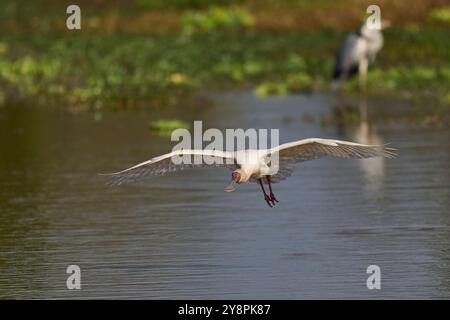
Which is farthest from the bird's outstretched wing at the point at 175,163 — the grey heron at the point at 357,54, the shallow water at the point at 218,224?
the grey heron at the point at 357,54

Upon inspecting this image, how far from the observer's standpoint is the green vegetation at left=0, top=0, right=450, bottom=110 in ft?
86.0

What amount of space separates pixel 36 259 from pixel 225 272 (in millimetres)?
1818

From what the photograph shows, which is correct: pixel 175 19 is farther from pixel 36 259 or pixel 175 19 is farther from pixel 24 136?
pixel 36 259

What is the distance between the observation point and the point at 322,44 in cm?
3238

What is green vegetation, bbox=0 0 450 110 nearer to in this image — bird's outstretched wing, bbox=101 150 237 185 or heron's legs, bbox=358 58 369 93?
heron's legs, bbox=358 58 369 93

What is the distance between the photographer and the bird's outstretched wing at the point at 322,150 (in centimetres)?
1216

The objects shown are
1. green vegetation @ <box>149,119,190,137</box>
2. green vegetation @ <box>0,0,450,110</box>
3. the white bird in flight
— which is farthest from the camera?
green vegetation @ <box>0,0,450,110</box>

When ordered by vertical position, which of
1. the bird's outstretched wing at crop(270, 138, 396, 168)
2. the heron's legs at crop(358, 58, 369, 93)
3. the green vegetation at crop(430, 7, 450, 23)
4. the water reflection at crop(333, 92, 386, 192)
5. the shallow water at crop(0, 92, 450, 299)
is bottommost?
Answer: the shallow water at crop(0, 92, 450, 299)

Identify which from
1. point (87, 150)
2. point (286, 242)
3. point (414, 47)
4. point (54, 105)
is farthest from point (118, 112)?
point (286, 242)

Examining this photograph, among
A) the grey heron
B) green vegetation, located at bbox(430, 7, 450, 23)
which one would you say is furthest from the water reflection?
green vegetation, located at bbox(430, 7, 450, 23)

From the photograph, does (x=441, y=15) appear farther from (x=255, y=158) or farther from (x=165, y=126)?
(x=255, y=158)

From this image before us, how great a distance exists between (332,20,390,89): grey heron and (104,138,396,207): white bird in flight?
1419cm

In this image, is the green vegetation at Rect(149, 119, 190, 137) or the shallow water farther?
the green vegetation at Rect(149, 119, 190, 137)

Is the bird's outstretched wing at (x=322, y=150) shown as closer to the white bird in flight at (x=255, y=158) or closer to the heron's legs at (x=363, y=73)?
the white bird in flight at (x=255, y=158)
